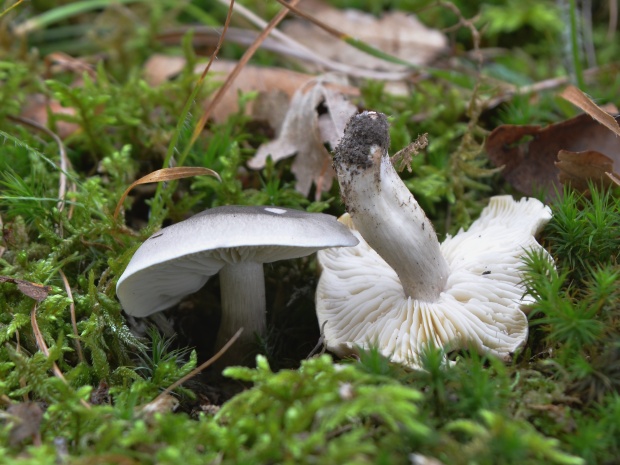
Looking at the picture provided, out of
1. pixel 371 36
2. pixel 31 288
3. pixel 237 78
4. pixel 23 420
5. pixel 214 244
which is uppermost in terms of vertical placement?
pixel 371 36

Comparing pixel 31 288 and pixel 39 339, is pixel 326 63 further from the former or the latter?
pixel 39 339

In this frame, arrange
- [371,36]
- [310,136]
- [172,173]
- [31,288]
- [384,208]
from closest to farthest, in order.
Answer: [384,208] < [31,288] < [172,173] < [310,136] < [371,36]

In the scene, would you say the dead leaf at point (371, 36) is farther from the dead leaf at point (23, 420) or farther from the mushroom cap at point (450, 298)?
the dead leaf at point (23, 420)

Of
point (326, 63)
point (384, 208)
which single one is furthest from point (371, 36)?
point (384, 208)

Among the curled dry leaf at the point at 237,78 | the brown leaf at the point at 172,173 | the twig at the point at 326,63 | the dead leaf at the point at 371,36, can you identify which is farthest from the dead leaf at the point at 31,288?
the dead leaf at the point at 371,36

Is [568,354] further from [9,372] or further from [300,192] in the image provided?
[9,372]

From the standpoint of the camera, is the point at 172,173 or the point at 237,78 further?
the point at 237,78

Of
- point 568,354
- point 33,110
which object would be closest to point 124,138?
point 33,110
